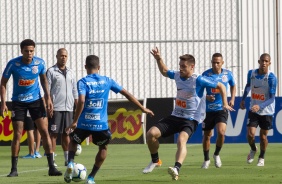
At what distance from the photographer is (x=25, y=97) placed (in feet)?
49.5

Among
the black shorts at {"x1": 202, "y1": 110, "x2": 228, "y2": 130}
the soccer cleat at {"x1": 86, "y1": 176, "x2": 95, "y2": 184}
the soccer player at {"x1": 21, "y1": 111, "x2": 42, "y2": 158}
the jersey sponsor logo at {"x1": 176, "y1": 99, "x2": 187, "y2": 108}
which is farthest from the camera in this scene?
the soccer player at {"x1": 21, "y1": 111, "x2": 42, "y2": 158}

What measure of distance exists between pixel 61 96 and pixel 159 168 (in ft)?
9.74

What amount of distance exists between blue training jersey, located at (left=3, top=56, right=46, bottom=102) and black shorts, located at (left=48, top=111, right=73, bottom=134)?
2728 millimetres

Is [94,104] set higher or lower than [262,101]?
higher

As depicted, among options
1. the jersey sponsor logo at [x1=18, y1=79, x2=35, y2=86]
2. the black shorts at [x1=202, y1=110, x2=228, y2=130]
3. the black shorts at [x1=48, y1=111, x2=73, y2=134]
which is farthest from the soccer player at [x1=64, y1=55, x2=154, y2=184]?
the black shorts at [x1=48, y1=111, x2=73, y2=134]

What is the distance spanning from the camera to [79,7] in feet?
94.8

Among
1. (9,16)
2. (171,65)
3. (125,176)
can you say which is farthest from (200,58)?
(125,176)

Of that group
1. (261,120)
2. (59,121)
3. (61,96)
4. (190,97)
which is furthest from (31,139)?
(190,97)

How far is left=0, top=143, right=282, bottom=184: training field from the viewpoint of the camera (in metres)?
14.0

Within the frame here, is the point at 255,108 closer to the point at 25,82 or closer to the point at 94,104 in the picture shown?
the point at 25,82

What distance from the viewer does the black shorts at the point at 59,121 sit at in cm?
1788

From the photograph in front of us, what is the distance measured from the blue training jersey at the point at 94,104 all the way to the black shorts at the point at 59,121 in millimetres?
4337

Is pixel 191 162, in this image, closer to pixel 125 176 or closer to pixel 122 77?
pixel 125 176

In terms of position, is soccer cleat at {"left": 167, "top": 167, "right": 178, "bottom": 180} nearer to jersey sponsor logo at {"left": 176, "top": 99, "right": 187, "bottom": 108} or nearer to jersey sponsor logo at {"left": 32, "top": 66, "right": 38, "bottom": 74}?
jersey sponsor logo at {"left": 176, "top": 99, "right": 187, "bottom": 108}
